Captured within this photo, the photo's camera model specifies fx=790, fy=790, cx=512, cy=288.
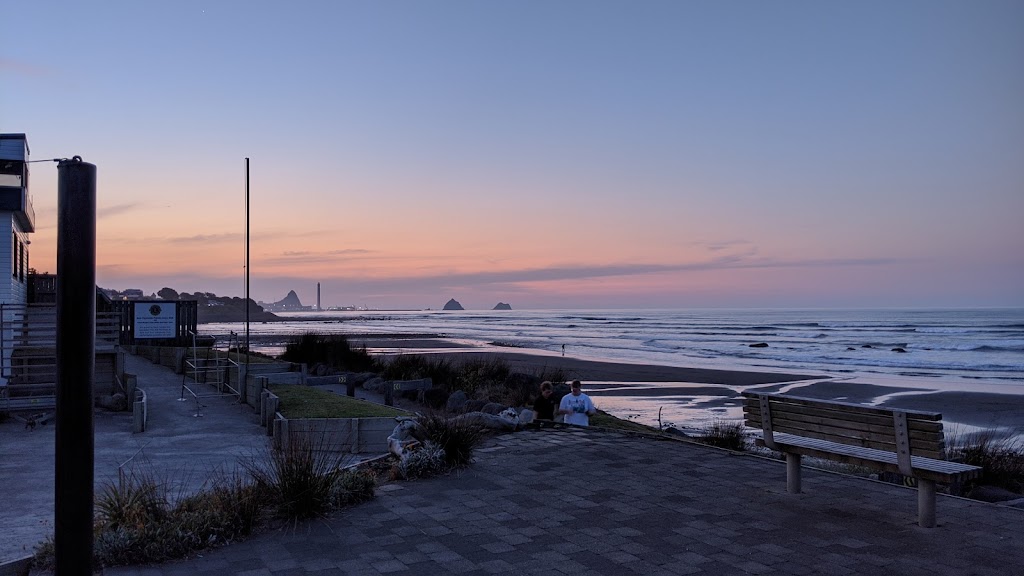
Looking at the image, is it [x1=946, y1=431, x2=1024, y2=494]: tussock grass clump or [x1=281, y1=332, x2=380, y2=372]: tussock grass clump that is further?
[x1=281, y1=332, x2=380, y2=372]: tussock grass clump

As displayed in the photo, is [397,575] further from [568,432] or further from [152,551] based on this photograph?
[568,432]

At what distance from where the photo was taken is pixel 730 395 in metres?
21.6

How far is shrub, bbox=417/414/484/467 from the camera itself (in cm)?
812

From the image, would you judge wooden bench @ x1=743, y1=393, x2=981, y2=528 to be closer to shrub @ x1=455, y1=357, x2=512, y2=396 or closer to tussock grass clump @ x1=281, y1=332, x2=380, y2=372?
shrub @ x1=455, y1=357, x2=512, y2=396

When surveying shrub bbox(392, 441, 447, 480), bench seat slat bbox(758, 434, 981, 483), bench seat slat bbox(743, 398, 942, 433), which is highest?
bench seat slat bbox(743, 398, 942, 433)

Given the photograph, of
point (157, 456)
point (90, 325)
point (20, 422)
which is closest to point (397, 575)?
point (90, 325)

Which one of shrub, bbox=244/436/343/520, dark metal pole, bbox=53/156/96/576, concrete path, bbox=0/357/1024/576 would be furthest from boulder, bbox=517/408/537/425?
dark metal pole, bbox=53/156/96/576

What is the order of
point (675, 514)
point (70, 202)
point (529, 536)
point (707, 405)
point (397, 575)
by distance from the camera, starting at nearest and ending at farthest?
point (70, 202) → point (397, 575) → point (529, 536) → point (675, 514) → point (707, 405)

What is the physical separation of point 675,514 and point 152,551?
3.92 m

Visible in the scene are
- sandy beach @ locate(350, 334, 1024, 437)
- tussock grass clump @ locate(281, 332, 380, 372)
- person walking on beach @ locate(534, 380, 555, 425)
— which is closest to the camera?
person walking on beach @ locate(534, 380, 555, 425)

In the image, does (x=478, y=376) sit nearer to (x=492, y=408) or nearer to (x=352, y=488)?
(x=492, y=408)

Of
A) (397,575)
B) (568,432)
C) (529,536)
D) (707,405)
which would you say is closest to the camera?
(397,575)

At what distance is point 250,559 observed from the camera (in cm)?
537

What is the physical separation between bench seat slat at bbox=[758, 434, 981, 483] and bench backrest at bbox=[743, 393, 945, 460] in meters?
0.08
